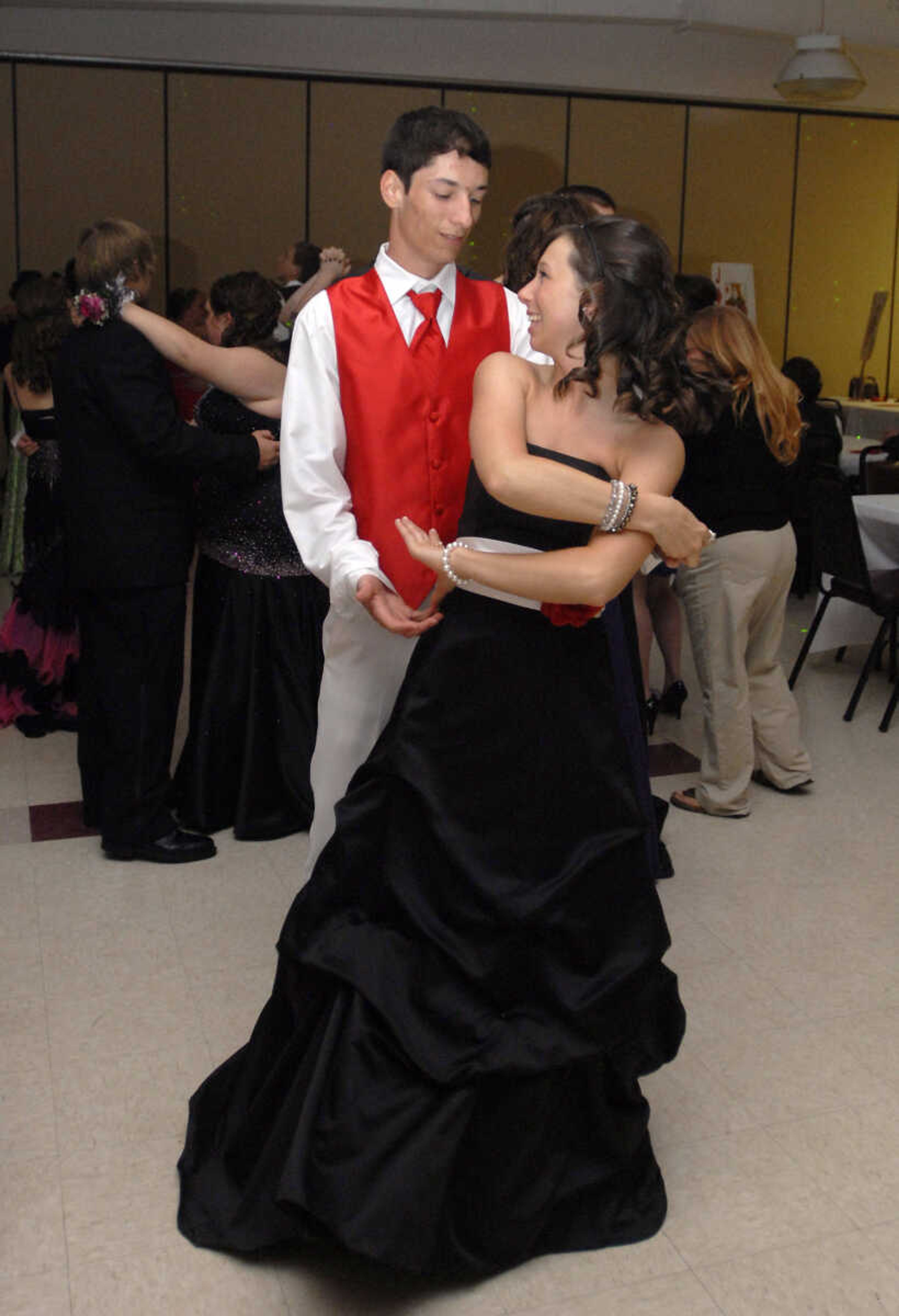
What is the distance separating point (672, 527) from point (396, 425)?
2.08 feet

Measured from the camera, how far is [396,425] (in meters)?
2.34

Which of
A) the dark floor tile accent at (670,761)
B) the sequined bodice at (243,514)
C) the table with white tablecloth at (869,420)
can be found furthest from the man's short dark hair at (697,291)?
the table with white tablecloth at (869,420)

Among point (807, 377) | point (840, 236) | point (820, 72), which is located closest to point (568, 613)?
point (807, 377)

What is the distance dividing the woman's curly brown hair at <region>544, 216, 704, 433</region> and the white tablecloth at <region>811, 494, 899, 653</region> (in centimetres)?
341

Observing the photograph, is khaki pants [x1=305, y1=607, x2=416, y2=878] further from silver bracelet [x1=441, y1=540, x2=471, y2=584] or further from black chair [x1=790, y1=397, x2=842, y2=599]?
black chair [x1=790, y1=397, x2=842, y2=599]

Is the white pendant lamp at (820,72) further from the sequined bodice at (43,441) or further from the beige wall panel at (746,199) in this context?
the sequined bodice at (43,441)

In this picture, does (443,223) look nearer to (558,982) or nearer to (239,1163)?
(558,982)

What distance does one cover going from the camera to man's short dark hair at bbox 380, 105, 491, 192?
2.30 m

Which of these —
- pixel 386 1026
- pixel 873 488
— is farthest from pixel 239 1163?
pixel 873 488

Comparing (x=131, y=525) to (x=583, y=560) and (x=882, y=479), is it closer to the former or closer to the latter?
(x=583, y=560)

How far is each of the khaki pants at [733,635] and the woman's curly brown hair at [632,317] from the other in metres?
2.03

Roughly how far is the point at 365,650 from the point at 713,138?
901 cm

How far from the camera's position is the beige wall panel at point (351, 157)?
Answer: 9219 millimetres

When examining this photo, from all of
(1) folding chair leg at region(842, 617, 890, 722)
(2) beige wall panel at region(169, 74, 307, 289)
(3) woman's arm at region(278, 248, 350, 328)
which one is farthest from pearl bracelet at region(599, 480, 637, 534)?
(2) beige wall panel at region(169, 74, 307, 289)
